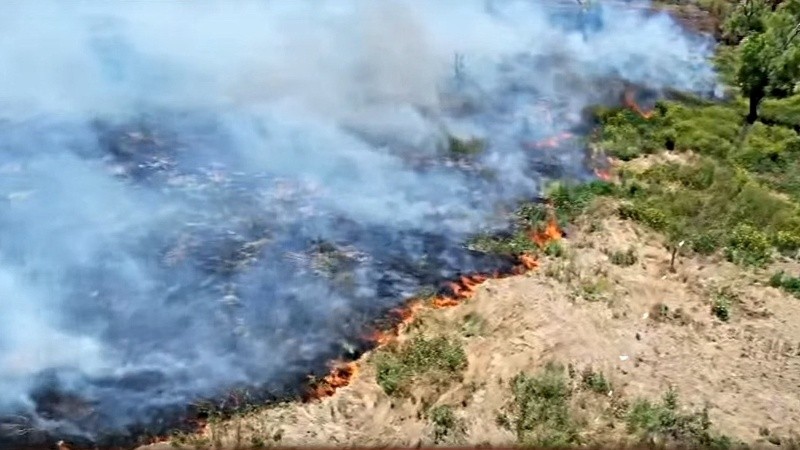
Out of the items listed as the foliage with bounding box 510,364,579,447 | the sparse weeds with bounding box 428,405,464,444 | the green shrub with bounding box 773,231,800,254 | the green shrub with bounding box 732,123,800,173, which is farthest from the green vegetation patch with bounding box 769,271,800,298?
the sparse weeds with bounding box 428,405,464,444

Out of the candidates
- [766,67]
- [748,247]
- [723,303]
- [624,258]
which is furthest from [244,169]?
[766,67]

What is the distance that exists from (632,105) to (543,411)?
605 inches

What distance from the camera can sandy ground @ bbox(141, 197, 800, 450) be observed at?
12.4m

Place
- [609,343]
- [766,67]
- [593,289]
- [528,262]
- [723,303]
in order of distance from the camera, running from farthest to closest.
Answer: [766,67], [528,262], [593,289], [723,303], [609,343]

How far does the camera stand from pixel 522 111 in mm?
24094

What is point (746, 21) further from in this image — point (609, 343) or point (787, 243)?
point (609, 343)

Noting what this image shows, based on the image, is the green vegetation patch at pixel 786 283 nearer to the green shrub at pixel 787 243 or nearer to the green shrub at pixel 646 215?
the green shrub at pixel 787 243

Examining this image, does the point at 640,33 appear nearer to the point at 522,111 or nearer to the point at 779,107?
the point at 779,107

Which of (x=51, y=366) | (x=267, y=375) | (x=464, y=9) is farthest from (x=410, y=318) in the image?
(x=464, y=9)

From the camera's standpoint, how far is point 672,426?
494 inches

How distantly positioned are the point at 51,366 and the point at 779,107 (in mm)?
22120

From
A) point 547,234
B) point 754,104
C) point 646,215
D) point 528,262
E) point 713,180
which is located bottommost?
point 528,262

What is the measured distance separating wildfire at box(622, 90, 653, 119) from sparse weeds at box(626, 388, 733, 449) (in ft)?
44.7

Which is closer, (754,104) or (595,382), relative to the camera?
(595,382)
